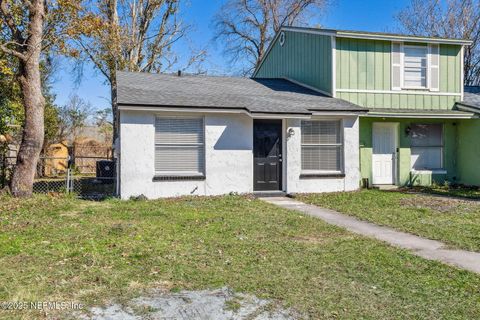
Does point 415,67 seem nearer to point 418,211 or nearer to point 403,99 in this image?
point 403,99

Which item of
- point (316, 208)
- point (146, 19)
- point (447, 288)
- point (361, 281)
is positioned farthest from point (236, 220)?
point (146, 19)

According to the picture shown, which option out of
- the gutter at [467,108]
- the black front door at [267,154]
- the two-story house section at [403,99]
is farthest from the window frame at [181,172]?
the gutter at [467,108]

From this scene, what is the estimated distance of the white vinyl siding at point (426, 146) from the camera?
14797 mm

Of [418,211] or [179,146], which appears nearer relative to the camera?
[418,211]

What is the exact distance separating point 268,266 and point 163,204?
5774 mm

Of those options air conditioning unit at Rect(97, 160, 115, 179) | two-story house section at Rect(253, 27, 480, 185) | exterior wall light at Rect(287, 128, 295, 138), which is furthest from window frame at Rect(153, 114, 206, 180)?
air conditioning unit at Rect(97, 160, 115, 179)

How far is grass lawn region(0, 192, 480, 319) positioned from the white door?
6.97m

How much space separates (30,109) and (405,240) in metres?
10.7

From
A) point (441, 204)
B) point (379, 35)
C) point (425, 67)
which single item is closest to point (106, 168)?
point (379, 35)

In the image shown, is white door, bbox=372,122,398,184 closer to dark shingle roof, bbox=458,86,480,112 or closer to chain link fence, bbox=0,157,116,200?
dark shingle roof, bbox=458,86,480,112

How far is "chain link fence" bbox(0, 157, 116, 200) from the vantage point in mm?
12727

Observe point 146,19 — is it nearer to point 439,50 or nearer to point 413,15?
point 439,50

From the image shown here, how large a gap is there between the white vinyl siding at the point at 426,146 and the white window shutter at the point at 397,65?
1610mm

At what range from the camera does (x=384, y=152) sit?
1452 centimetres
